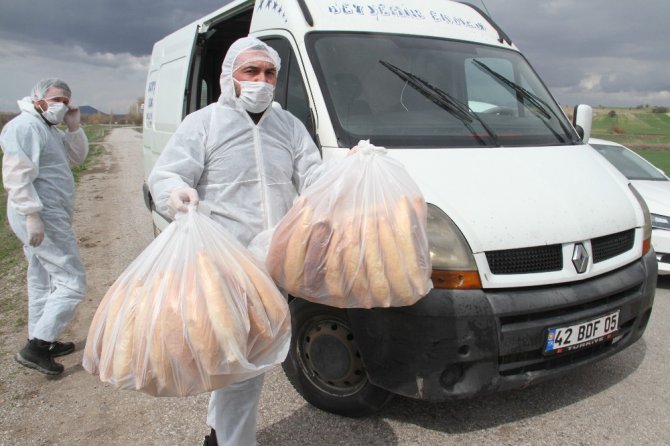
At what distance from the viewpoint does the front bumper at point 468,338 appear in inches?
105

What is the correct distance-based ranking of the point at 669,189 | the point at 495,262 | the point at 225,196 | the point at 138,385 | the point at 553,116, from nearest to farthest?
1. the point at 138,385
2. the point at 225,196
3. the point at 495,262
4. the point at 553,116
5. the point at 669,189

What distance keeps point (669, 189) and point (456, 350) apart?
510cm

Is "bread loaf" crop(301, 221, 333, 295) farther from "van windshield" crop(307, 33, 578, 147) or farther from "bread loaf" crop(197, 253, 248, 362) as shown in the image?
"van windshield" crop(307, 33, 578, 147)

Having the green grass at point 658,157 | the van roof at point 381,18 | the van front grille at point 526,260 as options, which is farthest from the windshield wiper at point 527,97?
the green grass at point 658,157

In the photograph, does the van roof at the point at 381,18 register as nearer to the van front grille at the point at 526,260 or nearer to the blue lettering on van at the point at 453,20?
the blue lettering on van at the point at 453,20

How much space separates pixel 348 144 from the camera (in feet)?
10.3

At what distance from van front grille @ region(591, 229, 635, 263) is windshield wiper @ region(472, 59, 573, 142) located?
906 mm

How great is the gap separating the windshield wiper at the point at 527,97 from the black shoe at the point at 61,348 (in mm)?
3580

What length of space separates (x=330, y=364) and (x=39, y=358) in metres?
2.07

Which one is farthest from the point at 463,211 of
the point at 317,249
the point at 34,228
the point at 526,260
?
the point at 34,228

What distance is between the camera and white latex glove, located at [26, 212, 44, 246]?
3.71m

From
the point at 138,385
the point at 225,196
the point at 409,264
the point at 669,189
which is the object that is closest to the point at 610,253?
the point at 409,264

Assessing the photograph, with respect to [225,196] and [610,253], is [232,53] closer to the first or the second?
[225,196]

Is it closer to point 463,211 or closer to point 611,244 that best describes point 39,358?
point 463,211
